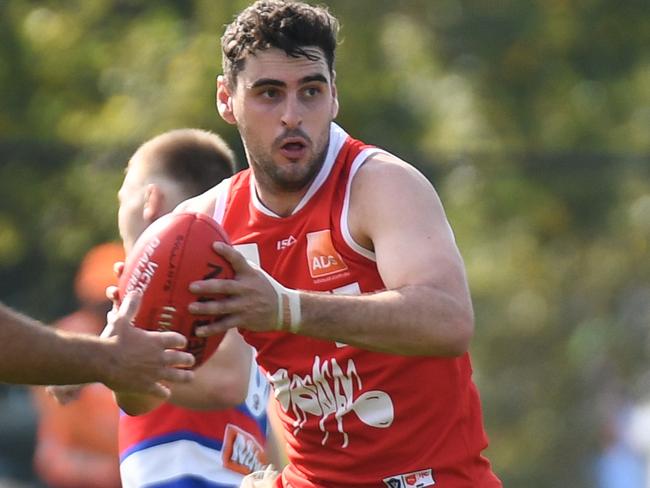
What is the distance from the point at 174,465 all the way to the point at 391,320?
1.64 m

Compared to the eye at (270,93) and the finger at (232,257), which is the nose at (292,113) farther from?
the finger at (232,257)

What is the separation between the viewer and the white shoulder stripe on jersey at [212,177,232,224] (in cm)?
496

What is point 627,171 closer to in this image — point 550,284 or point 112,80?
point 550,284

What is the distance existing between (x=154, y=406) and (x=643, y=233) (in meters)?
7.22

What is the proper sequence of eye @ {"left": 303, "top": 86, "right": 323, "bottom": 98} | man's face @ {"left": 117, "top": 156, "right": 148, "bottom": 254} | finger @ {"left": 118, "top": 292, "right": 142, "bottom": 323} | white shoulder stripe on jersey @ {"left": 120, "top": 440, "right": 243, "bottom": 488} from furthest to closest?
man's face @ {"left": 117, "top": 156, "right": 148, "bottom": 254}, white shoulder stripe on jersey @ {"left": 120, "top": 440, "right": 243, "bottom": 488}, eye @ {"left": 303, "top": 86, "right": 323, "bottom": 98}, finger @ {"left": 118, "top": 292, "right": 142, "bottom": 323}

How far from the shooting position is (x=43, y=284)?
33.2ft

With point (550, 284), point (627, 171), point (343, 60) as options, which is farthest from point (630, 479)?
point (343, 60)

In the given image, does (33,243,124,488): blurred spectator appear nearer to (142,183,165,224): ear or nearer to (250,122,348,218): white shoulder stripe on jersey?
(142,183,165,224): ear

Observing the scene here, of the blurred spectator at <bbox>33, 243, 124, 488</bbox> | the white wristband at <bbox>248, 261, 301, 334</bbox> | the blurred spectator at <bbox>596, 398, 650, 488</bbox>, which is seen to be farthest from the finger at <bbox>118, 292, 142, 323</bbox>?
the blurred spectator at <bbox>596, 398, 650, 488</bbox>

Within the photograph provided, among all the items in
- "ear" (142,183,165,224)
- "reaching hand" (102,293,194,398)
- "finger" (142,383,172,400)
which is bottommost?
→ "finger" (142,383,172,400)

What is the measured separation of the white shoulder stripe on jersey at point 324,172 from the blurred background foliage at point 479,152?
5.39 metres

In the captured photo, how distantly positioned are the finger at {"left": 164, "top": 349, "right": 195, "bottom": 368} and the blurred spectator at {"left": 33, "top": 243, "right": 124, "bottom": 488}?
4.15 meters

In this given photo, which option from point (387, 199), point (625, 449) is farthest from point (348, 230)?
point (625, 449)

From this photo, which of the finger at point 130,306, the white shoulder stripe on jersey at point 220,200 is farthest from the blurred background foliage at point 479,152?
the finger at point 130,306
